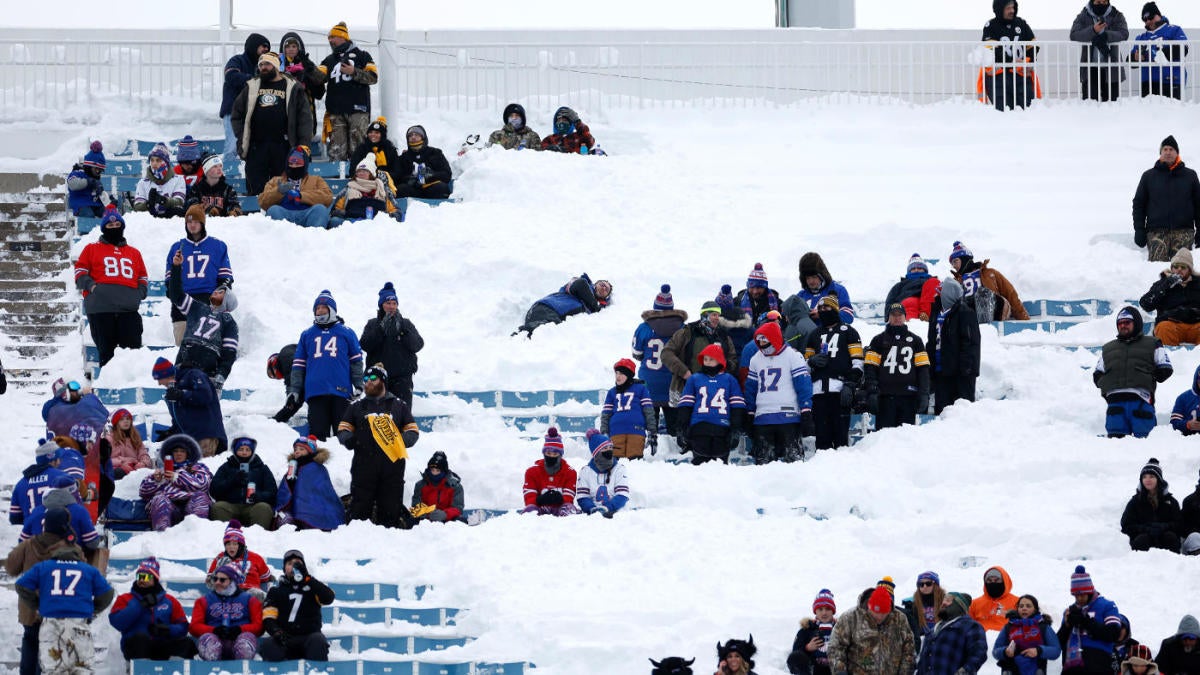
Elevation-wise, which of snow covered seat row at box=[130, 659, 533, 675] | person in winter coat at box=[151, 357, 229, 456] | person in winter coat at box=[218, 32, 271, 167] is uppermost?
person in winter coat at box=[218, 32, 271, 167]

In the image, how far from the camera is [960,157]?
2758 cm

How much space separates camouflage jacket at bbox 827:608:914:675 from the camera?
15.4 meters

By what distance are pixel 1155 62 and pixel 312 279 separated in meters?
12.0

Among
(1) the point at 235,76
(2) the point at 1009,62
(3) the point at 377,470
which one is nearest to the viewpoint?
(3) the point at 377,470

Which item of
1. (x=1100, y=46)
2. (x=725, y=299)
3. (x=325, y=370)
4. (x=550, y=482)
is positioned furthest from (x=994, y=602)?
(x=1100, y=46)

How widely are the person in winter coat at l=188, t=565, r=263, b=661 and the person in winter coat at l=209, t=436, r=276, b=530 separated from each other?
164 centimetres

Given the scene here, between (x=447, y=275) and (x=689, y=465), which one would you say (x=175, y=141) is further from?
(x=689, y=465)

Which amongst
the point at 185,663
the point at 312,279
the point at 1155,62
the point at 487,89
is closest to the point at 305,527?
the point at 185,663

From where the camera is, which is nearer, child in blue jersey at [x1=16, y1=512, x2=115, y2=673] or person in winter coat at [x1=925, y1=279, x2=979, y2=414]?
child in blue jersey at [x1=16, y1=512, x2=115, y2=673]

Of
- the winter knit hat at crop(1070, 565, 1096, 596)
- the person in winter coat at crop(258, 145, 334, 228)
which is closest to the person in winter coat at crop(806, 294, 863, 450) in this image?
the winter knit hat at crop(1070, 565, 1096, 596)

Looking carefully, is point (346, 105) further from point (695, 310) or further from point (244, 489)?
point (244, 489)

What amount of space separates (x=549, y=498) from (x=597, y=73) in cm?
1120

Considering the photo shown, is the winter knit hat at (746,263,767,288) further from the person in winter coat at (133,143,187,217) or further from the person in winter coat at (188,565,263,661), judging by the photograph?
the person in winter coat at (188,565,263,661)

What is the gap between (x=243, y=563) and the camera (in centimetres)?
1644
